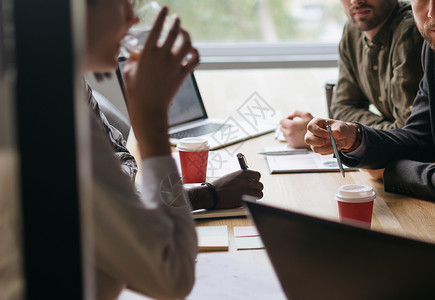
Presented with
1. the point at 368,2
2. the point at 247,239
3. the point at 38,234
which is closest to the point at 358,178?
the point at 247,239

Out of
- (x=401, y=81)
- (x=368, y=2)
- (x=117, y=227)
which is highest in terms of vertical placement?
(x=368, y=2)

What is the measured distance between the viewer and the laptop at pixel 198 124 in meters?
2.10

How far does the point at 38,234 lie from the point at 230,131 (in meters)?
1.79

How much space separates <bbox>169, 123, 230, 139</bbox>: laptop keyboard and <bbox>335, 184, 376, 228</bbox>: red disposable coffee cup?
0.98 m

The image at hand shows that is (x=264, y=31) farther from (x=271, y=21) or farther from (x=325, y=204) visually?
(x=325, y=204)

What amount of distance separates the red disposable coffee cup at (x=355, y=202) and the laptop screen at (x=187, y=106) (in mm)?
1102

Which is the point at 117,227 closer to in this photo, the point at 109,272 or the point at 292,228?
the point at 109,272

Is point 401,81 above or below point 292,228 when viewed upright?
above

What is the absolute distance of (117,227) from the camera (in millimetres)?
629

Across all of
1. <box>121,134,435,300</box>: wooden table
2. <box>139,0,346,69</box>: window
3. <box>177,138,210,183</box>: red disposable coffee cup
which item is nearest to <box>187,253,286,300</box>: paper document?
<box>121,134,435,300</box>: wooden table

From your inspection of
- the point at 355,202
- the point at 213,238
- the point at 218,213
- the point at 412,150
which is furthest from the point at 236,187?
the point at 412,150

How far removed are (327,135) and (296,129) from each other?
0.33 m

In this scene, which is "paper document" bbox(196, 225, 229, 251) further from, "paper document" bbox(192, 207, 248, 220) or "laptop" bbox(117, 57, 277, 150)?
"laptop" bbox(117, 57, 277, 150)

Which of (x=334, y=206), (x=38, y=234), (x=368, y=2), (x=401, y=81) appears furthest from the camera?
(x=368, y=2)
